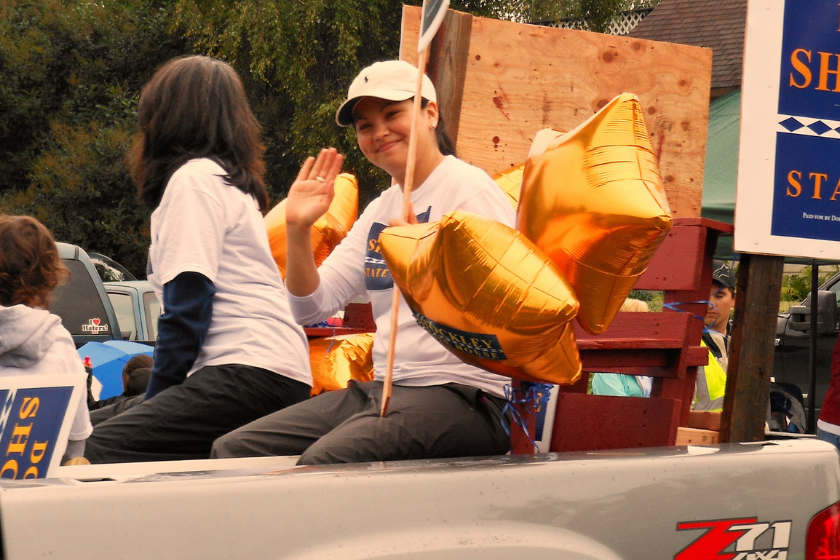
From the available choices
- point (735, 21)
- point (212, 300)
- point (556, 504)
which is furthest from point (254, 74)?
point (556, 504)

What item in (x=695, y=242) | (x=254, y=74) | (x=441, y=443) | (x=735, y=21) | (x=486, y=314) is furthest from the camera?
(x=254, y=74)

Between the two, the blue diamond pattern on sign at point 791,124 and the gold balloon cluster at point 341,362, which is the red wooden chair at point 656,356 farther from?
the gold balloon cluster at point 341,362

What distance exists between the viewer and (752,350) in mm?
2791

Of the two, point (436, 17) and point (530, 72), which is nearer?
point (436, 17)

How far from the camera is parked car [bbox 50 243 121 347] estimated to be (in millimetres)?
8906

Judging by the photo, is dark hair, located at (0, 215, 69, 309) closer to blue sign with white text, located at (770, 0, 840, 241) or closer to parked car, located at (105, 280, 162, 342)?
blue sign with white text, located at (770, 0, 840, 241)

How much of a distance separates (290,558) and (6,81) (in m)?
22.2

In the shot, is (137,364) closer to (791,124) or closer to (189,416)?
(189,416)

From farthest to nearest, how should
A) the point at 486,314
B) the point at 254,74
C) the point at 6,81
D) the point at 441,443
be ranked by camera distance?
1. the point at 6,81
2. the point at 254,74
3. the point at 441,443
4. the point at 486,314

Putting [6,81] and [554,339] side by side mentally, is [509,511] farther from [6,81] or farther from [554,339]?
[6,81]

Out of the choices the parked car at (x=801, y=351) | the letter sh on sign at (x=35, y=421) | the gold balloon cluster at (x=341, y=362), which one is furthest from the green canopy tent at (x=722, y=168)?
the letter sh on sign at (x=35, y=421)

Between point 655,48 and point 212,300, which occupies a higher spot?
point 655,48

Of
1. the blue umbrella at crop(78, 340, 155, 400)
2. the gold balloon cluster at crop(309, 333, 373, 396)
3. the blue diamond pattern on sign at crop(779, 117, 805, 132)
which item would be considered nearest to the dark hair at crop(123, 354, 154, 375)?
the gold balloon cluster at crop(309, 333, 373, 396)

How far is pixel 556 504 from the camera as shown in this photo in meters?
1.90
